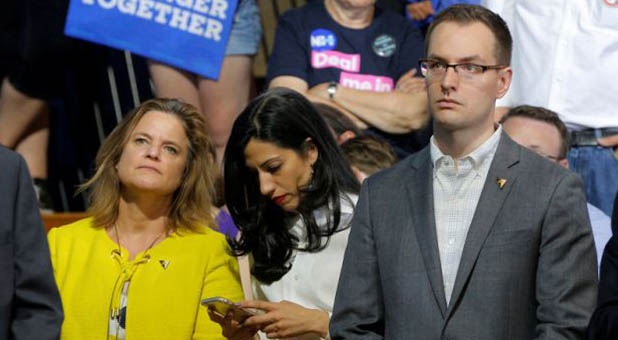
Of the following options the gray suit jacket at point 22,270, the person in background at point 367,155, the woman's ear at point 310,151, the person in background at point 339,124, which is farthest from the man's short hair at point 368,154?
the gray suit jacket at point 22,270

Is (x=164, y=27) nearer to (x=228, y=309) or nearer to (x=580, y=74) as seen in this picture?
(x=580, y=74)

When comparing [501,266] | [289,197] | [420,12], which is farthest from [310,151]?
[420,12]

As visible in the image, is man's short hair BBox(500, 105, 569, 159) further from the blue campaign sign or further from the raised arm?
the blue campaign sign

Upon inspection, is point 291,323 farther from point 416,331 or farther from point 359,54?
point 359,54

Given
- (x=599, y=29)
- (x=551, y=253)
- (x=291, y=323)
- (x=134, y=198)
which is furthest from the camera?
(x=599, y=29)

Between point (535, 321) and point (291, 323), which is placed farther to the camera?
point (291, 323)

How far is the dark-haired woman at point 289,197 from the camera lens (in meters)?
4.41

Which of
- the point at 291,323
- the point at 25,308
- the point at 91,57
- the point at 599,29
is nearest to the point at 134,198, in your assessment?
the point at 291,323

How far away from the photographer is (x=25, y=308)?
11.1 ft

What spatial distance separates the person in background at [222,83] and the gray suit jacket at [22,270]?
266cm

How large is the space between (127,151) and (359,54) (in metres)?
1.55

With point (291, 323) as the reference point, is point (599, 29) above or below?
above

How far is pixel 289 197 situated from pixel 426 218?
42.2 inches

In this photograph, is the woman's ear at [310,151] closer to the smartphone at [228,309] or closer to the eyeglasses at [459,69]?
the smartphone at [228,309]
